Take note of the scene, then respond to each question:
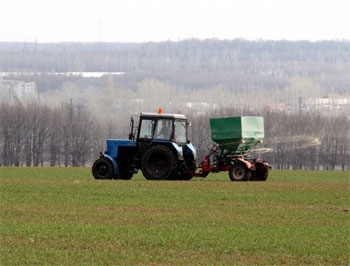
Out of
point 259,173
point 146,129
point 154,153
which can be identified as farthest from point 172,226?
point 259,173

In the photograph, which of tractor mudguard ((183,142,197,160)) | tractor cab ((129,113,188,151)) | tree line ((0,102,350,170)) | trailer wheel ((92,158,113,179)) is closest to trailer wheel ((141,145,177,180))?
tractor cab ((129,113,188,151))

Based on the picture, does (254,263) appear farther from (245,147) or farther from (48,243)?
(245,147)

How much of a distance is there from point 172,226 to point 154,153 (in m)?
19.8

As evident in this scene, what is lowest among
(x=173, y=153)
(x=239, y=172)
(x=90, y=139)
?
(x=90, y=139)

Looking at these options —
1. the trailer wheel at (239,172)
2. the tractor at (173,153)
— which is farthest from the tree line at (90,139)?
the trailer wheel at (239,172)

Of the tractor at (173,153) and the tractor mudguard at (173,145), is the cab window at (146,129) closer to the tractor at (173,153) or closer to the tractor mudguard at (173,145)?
the tractor at (173,153)

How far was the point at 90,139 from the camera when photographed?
165 m

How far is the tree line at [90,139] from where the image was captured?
515 ft

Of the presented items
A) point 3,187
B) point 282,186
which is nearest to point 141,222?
point 3,187

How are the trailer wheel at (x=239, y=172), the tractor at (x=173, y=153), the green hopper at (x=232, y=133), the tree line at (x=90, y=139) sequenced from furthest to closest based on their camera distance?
1. the tree line at (x=90, y=139)
2. the green hopper at (x=232, y=133)
3. the trailer wheel at (x=239, y=172)
4. the tractor at (x=173, y=153)

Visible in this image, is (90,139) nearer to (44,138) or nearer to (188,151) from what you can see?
(44,138)

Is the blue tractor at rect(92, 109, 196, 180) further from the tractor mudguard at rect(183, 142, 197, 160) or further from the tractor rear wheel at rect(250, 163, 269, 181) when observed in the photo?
the tractor rear wheel at rect(250, 163, 269, 181)

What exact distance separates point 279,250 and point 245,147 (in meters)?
A: 25.8

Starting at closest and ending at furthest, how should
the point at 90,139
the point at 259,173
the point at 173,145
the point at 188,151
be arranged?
the point at 173,145 → the point at 188,151 → the point at 259,173 → the point at 90,139
